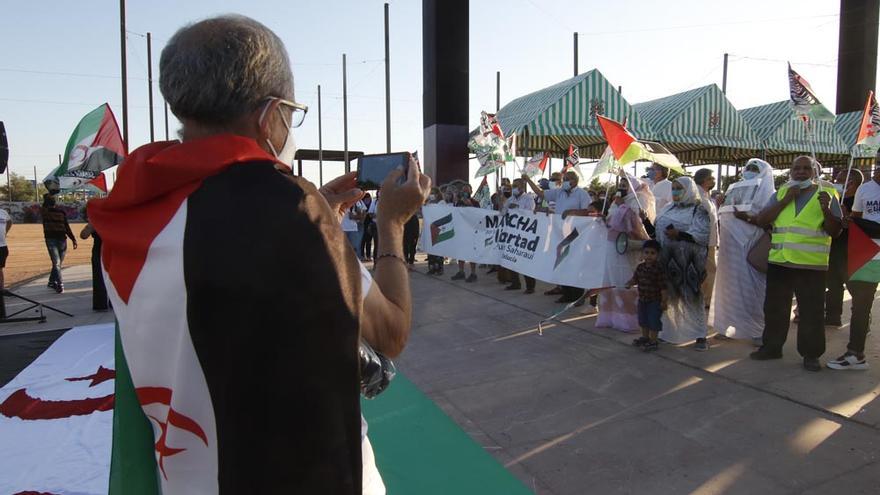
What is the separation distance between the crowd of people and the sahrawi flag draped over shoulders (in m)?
6.85

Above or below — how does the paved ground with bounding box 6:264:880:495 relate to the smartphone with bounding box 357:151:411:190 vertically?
below

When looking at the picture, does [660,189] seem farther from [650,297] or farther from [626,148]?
[650,297]

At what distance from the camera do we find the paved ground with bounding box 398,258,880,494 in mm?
3111

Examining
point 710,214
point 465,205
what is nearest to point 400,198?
point 710,214

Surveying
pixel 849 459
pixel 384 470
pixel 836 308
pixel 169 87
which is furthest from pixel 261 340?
pixel 836 308

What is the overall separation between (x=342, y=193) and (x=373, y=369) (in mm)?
662

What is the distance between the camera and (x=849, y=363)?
480 cm

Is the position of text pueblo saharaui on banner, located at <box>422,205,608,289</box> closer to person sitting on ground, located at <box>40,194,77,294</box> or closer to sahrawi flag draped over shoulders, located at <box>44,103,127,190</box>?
sahrawi flag draped over shoulders, located at <box>44,103,127,190</box>

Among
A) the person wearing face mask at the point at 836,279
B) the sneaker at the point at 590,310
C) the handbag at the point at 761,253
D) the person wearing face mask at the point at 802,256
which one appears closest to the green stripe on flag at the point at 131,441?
the person wearing face mask at the point at 802,256

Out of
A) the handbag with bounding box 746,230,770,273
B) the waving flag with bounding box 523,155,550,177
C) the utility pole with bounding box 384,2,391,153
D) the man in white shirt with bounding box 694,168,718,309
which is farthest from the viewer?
the utility pole with bounding box 384,2,391,153

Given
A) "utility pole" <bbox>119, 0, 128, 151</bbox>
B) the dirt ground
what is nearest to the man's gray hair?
the dirt ground

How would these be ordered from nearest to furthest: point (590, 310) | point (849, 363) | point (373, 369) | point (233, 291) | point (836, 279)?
point (233, 291) → point (373, 369) → point (849, 363) → point (836, 279) → point (590, 310)

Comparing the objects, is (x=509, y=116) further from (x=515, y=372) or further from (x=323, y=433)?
(x=323, y=433)

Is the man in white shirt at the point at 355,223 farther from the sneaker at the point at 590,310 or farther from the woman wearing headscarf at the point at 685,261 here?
the woman wearing headscarf at the point at 685,261
